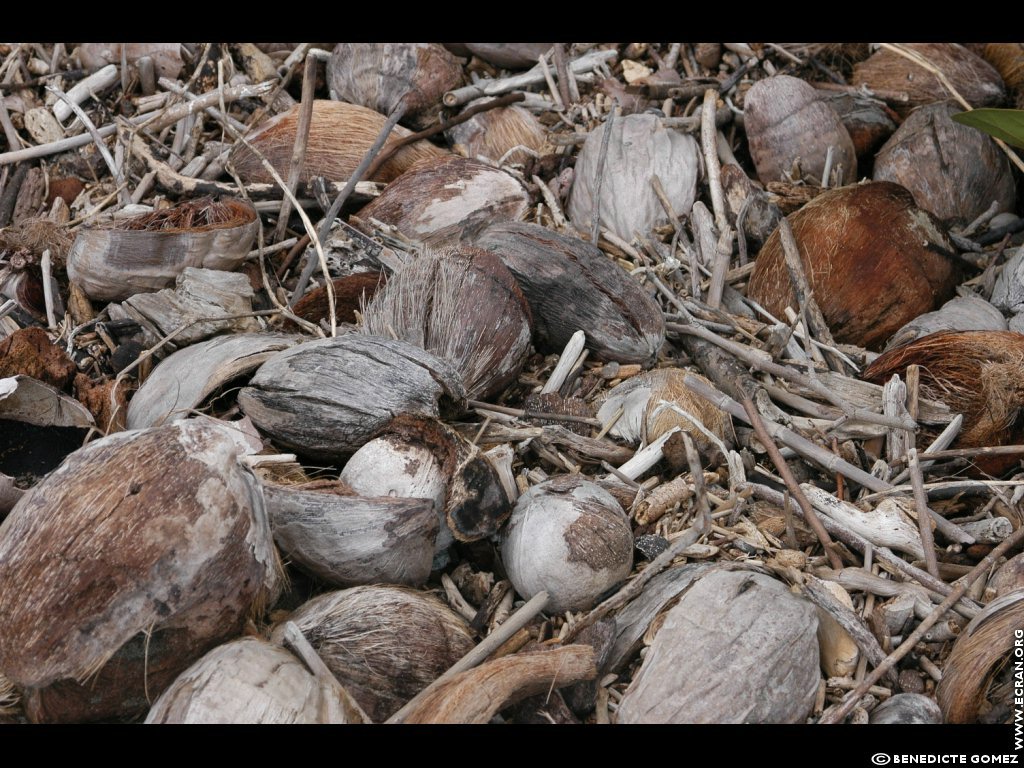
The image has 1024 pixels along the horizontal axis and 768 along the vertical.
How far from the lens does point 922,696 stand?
167 centimetres

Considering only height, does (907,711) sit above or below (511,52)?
below

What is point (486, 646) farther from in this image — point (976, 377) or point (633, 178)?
point (633, 178)

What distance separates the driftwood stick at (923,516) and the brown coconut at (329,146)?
1.80 meters

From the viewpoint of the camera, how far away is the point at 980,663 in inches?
64.5

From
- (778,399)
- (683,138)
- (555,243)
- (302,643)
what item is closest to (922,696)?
(778,399)

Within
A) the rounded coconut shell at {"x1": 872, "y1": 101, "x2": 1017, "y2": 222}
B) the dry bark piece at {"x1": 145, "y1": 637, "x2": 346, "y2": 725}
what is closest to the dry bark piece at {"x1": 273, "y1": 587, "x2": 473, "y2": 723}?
the dry bark piece at {"x1": 145, "y1": 637, "x2": 346, "y2": 725}

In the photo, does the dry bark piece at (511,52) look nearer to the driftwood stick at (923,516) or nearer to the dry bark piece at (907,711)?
the driftwood stick at (923,516)

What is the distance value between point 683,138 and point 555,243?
771 mm

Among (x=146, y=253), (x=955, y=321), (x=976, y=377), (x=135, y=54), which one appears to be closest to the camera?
(x=976, y=377)

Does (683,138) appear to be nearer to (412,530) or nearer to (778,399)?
(778,399)

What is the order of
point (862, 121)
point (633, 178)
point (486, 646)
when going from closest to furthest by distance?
point (486, 646)
point (633, 178)
point (862, 121)

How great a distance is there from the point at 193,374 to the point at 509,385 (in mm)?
766

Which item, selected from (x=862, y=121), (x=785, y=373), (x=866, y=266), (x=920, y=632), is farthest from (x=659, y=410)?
(x=862, y=121)

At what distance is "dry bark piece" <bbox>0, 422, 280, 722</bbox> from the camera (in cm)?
147
